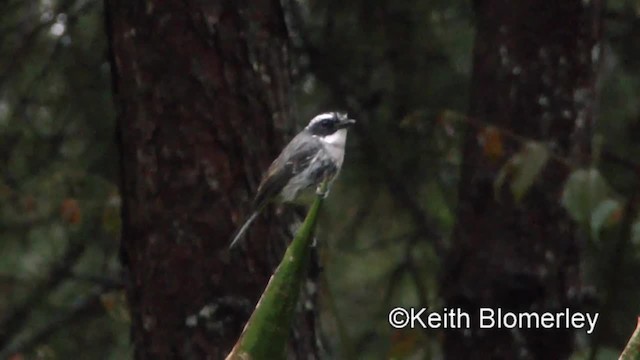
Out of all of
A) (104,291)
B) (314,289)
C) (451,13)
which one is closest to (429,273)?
(451,13)

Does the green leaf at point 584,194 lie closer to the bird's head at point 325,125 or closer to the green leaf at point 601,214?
the green leaf at point 601,214

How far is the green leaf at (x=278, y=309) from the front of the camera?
112 centimetres

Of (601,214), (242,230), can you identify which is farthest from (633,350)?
(242,230)

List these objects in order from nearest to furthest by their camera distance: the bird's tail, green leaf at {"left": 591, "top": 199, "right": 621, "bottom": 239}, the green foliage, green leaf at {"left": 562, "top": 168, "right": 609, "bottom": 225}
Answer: the green foliage → green leaf at {"left": 591, "top": 199, "right": 621, "bottom": 239} → green leaf at {"left": 562, "top": 168, "right": 609, "bottom": 225} → the bird's tail

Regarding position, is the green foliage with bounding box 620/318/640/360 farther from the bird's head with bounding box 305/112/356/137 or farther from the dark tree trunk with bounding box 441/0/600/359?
the dark tree trunk with bounding box 441/0/600/359

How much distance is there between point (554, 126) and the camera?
4.04m

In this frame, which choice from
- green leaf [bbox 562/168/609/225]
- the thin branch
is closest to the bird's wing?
green leaf [bbox 562/168/609/225]

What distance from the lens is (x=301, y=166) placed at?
307cm

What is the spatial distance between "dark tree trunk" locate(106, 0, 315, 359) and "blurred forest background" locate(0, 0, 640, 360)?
27.0 inches

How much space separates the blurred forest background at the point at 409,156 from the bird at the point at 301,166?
618 mm

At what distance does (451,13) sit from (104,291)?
1726 mm

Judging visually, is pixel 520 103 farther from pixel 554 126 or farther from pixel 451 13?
pixel 451 13

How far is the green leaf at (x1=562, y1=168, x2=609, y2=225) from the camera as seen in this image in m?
2.85

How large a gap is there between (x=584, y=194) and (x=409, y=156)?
2.26 metres
